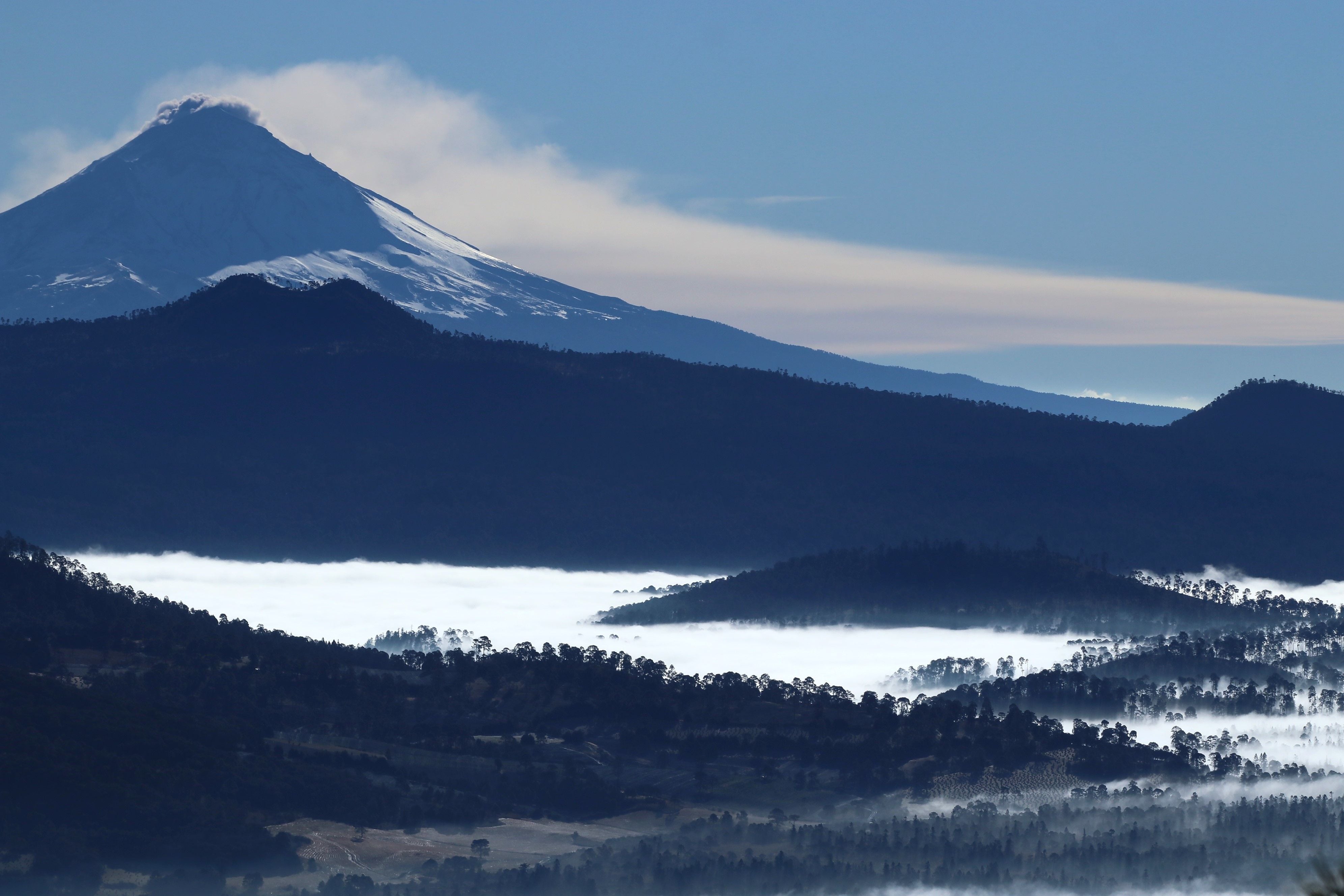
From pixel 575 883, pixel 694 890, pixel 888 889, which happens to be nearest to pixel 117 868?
pixel 575 883

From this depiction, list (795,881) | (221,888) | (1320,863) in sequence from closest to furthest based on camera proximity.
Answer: (1320,863), (221,888), (795,881)

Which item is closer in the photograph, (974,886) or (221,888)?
(221,888)

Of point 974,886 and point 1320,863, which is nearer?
point 1320,863

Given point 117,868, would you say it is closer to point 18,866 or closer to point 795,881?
point 18,866

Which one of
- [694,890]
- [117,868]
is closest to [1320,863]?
[694,890]

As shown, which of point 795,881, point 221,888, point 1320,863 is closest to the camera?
point 1320,863

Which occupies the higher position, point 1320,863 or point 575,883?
point 1320,863

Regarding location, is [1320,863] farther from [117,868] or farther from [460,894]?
[117,868]

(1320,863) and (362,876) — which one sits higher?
(1320,863)
